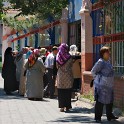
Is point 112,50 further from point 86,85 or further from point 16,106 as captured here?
point 16,106

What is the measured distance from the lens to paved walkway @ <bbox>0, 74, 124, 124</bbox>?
9.93 meters

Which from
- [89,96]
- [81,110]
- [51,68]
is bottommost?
[81,110]

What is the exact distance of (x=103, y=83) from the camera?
9.94 meters

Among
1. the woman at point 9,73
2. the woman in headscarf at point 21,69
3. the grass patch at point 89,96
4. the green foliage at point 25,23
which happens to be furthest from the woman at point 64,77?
the green foliage at point 25,23

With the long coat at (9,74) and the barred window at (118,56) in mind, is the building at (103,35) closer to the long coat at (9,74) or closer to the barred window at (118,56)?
the barred window at (118,56)

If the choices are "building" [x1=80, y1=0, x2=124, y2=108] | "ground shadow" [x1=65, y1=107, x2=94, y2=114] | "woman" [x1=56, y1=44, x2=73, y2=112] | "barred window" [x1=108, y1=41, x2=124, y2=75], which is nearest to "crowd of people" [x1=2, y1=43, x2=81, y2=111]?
"woman" [x1=56, y1=44, x2=73, y2=112]

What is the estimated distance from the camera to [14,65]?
56.4 ft

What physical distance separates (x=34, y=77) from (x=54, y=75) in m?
1.58

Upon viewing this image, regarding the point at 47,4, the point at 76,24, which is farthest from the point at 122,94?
the point at 47,4

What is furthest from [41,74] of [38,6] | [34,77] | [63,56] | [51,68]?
[38,6]

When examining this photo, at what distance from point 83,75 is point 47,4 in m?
5.66

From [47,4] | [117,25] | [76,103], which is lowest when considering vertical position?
[76,103]

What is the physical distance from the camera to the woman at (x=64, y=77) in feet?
38.7

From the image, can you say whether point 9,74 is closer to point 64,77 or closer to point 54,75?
point 54,75
